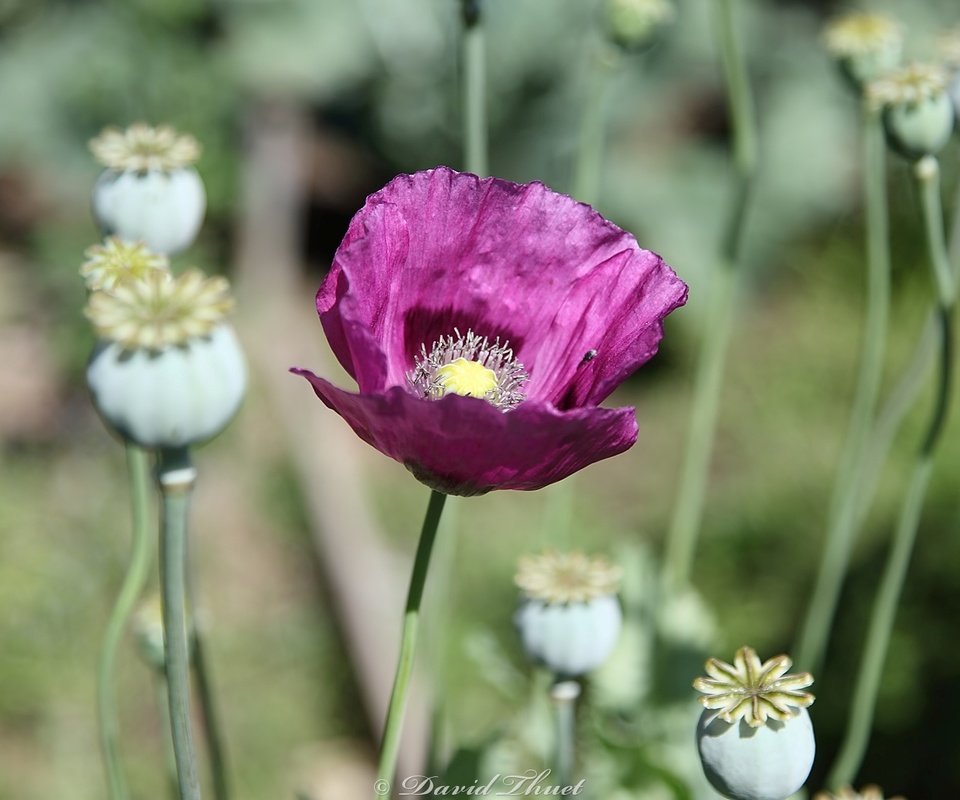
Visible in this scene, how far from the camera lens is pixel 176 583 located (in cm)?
43

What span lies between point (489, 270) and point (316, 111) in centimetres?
230

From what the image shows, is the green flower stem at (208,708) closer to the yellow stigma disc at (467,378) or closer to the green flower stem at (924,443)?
the yellow stigma disc at (467,378)

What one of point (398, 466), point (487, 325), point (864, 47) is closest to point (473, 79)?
point (487, 325)

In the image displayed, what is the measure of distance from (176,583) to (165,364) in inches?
2.9

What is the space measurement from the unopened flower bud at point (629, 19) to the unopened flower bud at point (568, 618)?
0.41 metres

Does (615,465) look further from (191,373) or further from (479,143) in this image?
Result: (191,373)

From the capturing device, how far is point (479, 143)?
744 millimetres

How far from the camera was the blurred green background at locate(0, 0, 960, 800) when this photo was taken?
1.52m

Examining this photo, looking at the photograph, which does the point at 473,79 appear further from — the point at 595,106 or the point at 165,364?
the point at 165,364

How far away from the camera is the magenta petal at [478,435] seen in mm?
462

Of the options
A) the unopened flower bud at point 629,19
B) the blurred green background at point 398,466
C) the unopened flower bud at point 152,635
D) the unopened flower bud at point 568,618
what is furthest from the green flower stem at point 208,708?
the unopened flower bud at point 629,19

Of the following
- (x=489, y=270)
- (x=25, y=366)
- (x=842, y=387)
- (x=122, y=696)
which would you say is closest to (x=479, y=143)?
(x=489, y=270)

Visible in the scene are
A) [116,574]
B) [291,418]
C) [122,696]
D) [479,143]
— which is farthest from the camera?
[291,418]

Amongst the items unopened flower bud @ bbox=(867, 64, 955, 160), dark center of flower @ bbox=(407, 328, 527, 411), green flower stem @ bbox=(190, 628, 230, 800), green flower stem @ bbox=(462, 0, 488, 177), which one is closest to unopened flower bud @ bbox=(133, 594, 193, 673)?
green flower stem @ bbox=(190, 628, 230, 800)
